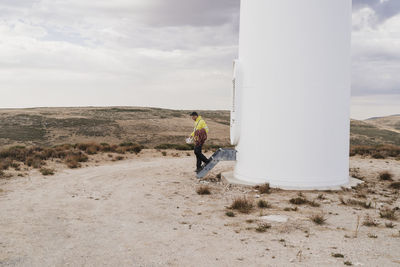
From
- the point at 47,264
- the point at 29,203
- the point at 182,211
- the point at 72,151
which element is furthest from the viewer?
the point at 72,151

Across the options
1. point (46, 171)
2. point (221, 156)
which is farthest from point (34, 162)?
point (221, 156)

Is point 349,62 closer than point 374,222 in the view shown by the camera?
No

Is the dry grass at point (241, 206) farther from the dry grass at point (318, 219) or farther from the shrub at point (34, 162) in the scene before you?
the shrub at point (34, 162)

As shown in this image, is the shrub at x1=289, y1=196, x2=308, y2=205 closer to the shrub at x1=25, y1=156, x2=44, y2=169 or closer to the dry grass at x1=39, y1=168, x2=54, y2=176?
the dry grass at x1=39, y1=168, x2=54, y2=176

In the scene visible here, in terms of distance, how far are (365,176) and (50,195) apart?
11018 millimetres

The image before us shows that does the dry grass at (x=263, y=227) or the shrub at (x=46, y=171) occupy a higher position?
the dry grass at (x=263, y=227)

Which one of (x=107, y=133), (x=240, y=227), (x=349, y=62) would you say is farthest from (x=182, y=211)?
(x=107, y=133)

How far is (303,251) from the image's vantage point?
18.6ft

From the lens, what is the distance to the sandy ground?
543cm

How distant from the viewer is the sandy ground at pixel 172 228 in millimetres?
5430

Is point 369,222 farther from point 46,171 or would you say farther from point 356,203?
point 46,171

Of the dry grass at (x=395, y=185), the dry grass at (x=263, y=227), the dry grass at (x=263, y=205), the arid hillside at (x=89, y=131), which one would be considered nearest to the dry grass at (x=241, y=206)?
the dry grass at (x=263, y=205)

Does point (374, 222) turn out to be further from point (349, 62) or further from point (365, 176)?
point (365, 176)

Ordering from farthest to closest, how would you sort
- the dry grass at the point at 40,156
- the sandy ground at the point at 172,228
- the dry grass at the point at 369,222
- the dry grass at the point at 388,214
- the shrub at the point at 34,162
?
the dry grass at the point at 40,156, the shrub at the point at 34,162, the dry grass at the point at 388,214, the dry grass at the point at 369,222, the sandy ground at the point at 172,228
